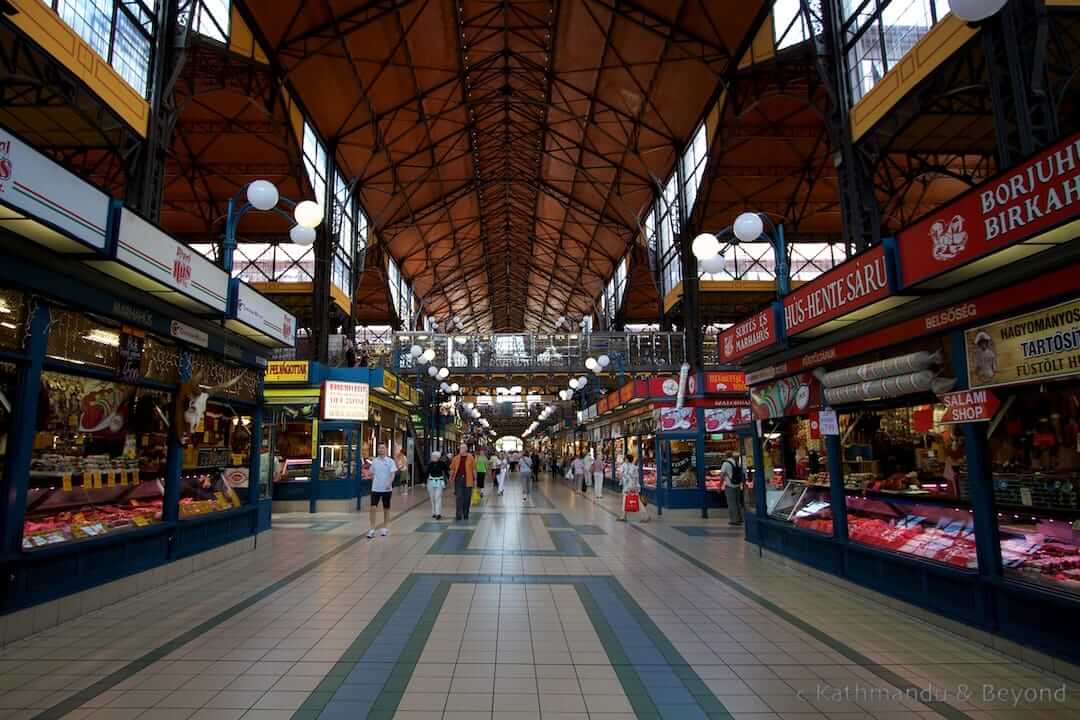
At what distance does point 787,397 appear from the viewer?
29.0 ft

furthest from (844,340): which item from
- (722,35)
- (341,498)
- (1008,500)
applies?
(341,498)

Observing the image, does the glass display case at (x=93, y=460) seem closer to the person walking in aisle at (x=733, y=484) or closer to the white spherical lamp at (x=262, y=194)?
the white spherical lamp at (x=262, y=194)

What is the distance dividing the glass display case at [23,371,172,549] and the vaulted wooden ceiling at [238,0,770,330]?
12.3 metres

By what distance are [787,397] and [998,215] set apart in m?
4.77

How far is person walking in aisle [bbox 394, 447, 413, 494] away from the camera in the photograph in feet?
73.6

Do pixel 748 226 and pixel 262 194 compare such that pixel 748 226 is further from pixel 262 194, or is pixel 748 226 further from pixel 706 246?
pixel 262 194

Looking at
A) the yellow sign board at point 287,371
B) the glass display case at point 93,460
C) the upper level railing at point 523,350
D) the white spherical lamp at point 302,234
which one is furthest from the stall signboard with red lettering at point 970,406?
the upper level railing at point 523,350

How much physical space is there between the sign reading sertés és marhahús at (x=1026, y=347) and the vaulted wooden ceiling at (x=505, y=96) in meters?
13.6

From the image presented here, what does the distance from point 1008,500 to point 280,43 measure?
60.0 ft

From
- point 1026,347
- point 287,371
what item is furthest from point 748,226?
point 287,371

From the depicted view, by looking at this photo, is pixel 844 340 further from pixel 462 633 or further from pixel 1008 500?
pixel 462 633

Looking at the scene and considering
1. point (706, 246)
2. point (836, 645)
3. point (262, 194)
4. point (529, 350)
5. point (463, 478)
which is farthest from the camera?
point (529, 350)

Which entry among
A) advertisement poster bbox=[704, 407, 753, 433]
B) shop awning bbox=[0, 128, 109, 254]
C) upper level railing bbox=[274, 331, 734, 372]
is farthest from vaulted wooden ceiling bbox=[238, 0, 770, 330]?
shop awning bbox=[0, 128, 109, 254]

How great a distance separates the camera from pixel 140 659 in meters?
4.58
